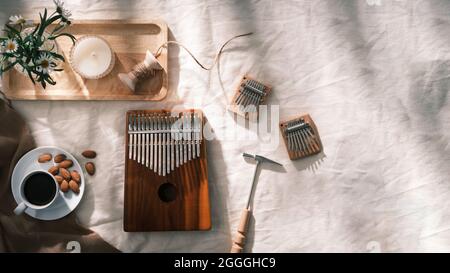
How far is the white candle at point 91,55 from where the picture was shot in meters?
1.00

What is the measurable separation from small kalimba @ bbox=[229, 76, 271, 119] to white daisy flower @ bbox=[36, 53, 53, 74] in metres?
0.41

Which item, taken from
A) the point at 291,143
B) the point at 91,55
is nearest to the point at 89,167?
the point at 91,55

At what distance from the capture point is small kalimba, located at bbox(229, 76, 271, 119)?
104 centimetres

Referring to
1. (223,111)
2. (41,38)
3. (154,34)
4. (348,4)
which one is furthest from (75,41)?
(348,4)

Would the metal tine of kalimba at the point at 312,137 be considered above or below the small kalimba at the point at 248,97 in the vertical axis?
below

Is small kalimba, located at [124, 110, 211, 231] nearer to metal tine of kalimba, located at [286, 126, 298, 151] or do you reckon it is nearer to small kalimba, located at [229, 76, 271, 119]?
small kalimba, located at [229, 76, 271, 119]

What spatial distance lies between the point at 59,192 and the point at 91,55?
321 mm

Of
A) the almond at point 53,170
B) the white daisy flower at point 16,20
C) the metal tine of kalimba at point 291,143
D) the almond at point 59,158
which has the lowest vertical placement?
the almond at point 53,170

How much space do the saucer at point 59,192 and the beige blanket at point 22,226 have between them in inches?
0.7

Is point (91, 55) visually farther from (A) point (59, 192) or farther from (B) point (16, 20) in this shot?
(A) point (59, 192)

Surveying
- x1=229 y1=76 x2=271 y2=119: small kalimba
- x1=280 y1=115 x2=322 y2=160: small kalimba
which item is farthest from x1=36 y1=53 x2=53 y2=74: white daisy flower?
x1=280 y1=115 x2=322 y2=160: small kalimba

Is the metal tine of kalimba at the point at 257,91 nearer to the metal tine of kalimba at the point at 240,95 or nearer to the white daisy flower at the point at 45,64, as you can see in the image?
the metal tine of kalimba at the point at 240,95

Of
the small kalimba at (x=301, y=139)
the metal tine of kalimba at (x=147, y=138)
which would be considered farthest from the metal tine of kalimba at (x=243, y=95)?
the metal tine of kalimba at (x=147, y=138)
